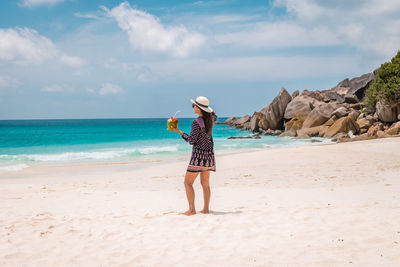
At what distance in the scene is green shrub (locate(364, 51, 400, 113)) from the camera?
34344mm

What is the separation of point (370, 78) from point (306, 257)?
165ft

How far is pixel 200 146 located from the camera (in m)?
5.61

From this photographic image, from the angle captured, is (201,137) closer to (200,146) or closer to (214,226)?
(200,146)

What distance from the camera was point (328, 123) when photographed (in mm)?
37031

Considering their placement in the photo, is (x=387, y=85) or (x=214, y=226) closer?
(x=214, y=226)

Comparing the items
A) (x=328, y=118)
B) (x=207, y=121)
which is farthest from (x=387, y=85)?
(x=207, y=121)

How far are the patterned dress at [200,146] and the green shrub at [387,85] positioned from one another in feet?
112

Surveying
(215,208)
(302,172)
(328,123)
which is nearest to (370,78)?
(328,123)

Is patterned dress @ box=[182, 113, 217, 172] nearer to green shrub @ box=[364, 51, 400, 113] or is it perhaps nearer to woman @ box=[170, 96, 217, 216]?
woman @ box=[170, 96, 217, 216]

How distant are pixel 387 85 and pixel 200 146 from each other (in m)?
35.2

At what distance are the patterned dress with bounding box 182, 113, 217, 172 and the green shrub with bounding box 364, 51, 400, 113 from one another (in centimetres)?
3407

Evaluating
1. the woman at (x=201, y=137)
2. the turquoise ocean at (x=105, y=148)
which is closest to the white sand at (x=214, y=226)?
the woman at (x=201, y=137)

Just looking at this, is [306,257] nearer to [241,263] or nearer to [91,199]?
[241,263]

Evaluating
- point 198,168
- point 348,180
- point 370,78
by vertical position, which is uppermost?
→ point 370,78
